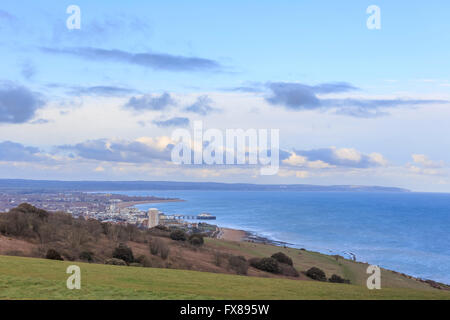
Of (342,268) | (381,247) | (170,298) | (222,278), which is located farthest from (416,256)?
(170,298)

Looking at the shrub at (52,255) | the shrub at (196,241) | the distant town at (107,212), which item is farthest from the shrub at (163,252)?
the distant town at (107,212)

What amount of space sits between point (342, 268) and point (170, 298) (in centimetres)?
3215

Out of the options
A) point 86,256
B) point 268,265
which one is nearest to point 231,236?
point 268,265

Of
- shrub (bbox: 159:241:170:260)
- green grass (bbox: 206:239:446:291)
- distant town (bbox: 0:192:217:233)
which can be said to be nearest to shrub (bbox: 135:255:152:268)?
shrub (bbox: 159:241:170:260)

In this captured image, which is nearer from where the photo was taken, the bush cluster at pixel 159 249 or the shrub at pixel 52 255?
the shrub at pixel 52 255

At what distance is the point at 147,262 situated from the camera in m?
24.9

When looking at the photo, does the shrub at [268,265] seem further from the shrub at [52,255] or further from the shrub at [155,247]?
the shrub at [52,255]

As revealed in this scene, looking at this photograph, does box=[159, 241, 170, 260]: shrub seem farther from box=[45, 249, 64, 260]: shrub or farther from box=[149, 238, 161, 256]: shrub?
box=[45, 249, 64, 260]: shrub

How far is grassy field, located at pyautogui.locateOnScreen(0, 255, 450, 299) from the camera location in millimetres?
10641

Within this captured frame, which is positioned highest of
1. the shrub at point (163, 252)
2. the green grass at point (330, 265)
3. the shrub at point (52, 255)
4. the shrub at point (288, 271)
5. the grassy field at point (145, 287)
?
the grassy field at point (145, 287)

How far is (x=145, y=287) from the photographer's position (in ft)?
39.6

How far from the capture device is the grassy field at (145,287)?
1064 cm

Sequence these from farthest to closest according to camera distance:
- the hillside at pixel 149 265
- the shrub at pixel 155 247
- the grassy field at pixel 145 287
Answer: the shrub at pixel 155 247 → the hillside at pixel 149 265 → the grassy field at pixel 145 287
